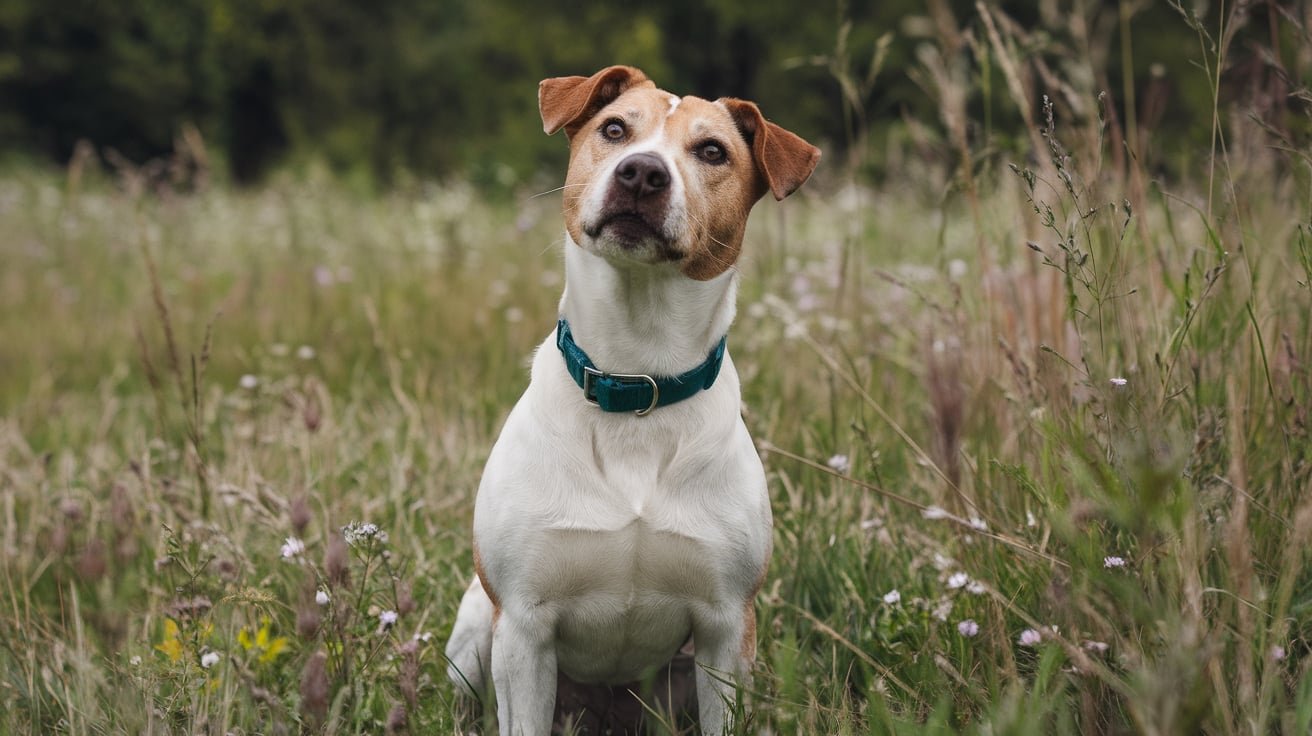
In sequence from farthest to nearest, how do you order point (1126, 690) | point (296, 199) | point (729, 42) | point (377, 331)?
point (729, 42) < point (296, 199) < point (377, 331) < point (1126, 690)

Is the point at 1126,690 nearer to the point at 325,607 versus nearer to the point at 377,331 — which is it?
the point at 325,607

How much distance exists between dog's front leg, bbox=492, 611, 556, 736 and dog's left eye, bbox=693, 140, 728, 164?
45.4 inches

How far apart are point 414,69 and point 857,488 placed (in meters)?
27.6

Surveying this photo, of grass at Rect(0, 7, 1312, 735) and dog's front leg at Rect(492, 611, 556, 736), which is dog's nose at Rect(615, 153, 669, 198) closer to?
grass at Rect(0, 7, 1312, 735)

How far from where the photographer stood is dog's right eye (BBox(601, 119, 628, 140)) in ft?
9.04

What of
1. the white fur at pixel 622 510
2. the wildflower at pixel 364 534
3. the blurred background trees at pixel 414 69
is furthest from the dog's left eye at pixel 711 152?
the blurred background trees at pixel 414 69

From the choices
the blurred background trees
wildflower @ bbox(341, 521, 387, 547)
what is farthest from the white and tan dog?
the blurred background trees

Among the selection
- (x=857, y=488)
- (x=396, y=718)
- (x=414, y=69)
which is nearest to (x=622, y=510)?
(x=396, y=718)

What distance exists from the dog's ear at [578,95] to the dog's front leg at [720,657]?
1.25m

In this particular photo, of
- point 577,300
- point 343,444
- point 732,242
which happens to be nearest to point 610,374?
point 577,300

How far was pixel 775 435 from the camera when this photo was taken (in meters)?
3.87

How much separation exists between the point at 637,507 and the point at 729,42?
1977cm

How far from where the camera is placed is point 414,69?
95.0 feet

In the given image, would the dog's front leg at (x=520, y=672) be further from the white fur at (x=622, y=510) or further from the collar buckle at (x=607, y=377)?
the collar buckle at (x=607, y=377)
